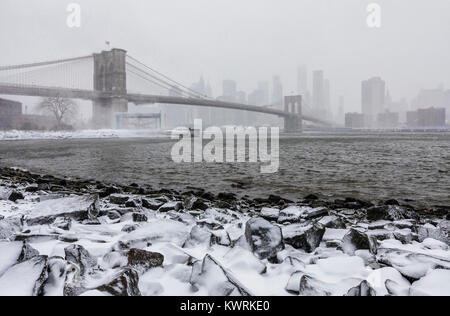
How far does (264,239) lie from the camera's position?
A: 254 centimetres

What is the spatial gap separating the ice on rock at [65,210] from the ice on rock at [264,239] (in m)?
1.88

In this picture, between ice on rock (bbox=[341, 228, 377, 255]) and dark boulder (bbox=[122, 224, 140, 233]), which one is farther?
dark boulder (bbox=[122, 224, 140, 233])

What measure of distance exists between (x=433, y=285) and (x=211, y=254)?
1501 mm

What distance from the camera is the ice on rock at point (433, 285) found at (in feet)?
5.90

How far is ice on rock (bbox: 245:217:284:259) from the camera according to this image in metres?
2.45

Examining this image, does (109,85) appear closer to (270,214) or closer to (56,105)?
(56,105)

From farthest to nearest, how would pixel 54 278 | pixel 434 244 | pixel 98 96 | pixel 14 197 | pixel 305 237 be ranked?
pixel 98 96, pixel 14 197, pixel 434 244, pixel 305 237, pixel 54 278

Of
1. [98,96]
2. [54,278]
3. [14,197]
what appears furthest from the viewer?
[98,96]

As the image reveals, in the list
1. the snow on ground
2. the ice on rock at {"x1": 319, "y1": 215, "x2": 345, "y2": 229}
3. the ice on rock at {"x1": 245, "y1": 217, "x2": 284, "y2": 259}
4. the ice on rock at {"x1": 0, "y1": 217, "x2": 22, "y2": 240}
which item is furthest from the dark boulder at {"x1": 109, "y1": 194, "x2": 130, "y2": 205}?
the snow on ground

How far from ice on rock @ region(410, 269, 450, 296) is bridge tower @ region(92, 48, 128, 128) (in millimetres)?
49609

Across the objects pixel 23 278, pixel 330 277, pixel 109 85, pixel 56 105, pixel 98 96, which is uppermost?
pixel 109 85

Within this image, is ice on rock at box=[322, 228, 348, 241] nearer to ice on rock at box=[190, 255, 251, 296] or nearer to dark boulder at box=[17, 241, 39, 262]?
ice on rock at box=[190, 255, 251, 296]

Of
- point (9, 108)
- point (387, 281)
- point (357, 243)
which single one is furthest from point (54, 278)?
point (9, 108)
